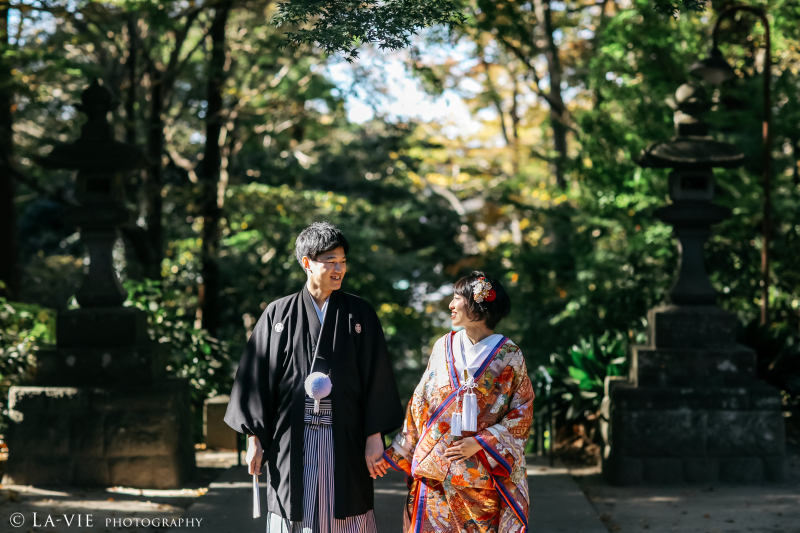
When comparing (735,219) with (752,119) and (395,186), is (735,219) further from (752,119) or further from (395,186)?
(395,186)

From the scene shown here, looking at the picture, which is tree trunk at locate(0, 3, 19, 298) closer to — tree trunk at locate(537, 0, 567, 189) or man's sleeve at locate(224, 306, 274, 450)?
tree trunk at locate(537, 0, 567, 189)

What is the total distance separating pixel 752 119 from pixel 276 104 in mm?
6666

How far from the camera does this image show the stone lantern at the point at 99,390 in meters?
5.53

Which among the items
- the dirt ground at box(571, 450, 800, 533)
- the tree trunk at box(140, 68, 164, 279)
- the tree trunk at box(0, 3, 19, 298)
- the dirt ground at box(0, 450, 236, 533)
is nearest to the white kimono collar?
the dirt ground at box(571, 450, 800, 533)

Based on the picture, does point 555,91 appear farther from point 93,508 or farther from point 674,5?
point 93,508

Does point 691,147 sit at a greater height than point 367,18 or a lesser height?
lesser

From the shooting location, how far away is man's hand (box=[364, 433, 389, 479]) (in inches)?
129

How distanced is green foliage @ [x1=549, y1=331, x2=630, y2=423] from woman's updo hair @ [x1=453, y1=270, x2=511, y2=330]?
3.59 meters

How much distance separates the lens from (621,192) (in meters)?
9.11

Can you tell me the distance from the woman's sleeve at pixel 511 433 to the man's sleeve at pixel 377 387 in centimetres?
40

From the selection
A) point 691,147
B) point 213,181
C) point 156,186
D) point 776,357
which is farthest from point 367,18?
point 213,181

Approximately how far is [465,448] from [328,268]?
97 cm

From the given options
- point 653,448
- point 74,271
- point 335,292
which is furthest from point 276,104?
point 335,292

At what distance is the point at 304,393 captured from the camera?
3.23 metres
